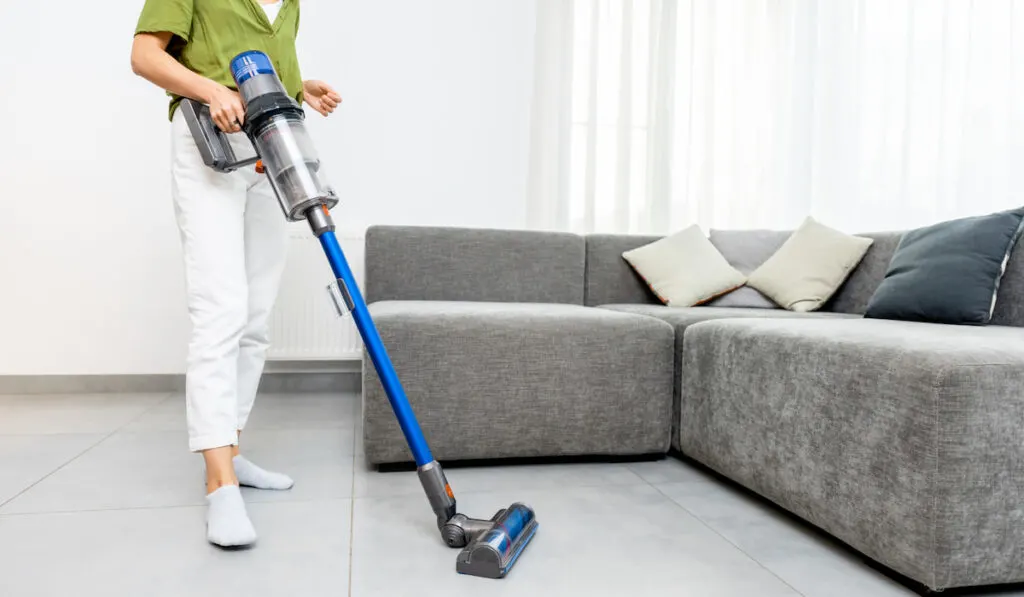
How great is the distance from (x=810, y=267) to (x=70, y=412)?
2634mm

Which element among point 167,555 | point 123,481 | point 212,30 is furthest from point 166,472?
point 212,30

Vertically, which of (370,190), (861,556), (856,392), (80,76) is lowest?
(861,556)

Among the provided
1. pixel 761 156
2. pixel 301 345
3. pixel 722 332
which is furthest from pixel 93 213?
pixel 761 156

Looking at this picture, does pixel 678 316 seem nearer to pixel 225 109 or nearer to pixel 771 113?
pixel 225 109

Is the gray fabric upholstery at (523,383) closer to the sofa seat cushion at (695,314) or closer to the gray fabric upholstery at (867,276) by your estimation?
the sofa seat cushion at (695,314)

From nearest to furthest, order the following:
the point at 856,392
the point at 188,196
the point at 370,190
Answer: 1. the point at 856,392
2. the point at 188,196
3. the point at 370,190

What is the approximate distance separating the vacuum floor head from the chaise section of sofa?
532 millimetres

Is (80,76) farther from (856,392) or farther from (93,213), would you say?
(856,392)

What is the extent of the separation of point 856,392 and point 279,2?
4.43ft

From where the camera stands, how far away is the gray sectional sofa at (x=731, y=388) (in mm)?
988

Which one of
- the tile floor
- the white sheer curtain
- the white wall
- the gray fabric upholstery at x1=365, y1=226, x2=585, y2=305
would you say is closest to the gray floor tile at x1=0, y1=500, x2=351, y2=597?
the tile floor

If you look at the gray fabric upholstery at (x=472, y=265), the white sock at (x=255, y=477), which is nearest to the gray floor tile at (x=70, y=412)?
the white sock at (x=255, y=477)

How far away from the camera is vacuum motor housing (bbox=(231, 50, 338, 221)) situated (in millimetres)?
1118

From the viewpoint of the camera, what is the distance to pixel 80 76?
2600mm
